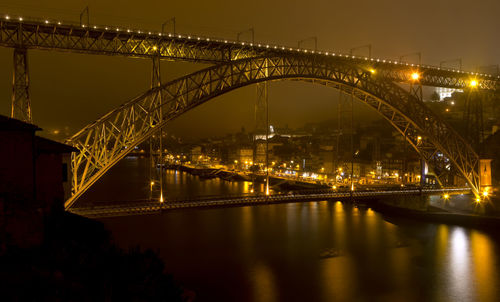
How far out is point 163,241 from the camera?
1648 cm

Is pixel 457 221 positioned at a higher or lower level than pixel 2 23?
lower

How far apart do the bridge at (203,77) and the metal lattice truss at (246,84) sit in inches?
1.4

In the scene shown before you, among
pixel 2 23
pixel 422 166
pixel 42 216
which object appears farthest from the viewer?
pixel 422 166

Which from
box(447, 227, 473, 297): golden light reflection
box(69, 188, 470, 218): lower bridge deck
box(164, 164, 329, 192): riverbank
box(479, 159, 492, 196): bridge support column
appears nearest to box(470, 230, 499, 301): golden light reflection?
box(447, 227, 473, 297): golden light reflection

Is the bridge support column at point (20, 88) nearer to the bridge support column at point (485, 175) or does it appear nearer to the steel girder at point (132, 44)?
the steel girder at point (132, 44)

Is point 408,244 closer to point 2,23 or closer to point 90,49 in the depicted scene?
point 90,49

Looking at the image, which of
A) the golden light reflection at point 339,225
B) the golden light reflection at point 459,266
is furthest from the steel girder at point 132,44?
the golden light reflection at point 459,266

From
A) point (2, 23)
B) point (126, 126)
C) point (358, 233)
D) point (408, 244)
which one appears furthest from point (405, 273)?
point (2, 23)

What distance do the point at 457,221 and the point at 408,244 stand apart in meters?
5.76

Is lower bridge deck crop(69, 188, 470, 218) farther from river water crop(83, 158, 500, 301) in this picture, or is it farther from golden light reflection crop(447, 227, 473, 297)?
golden light reflection crop(447, 227, 473, 297)

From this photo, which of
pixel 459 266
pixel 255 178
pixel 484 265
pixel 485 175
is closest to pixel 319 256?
pixel 459 266

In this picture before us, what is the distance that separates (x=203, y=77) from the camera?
570 inches

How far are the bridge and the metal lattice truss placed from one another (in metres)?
0.03

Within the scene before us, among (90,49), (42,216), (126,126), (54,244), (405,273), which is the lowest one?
(405,273)
